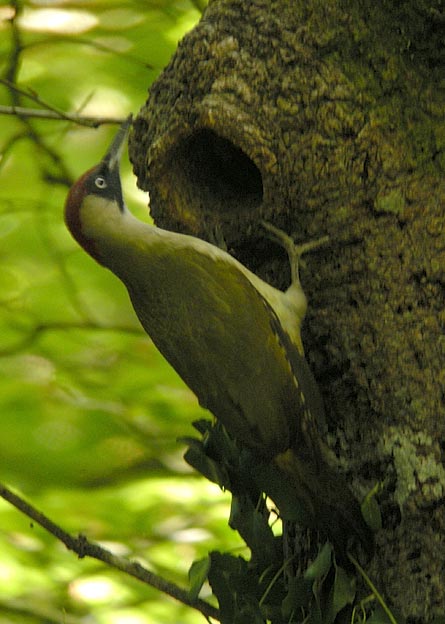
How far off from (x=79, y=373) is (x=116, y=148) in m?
1.27

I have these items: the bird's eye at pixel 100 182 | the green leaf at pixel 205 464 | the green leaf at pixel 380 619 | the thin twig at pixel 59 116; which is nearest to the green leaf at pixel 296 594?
the green leaf at pixel 380 619

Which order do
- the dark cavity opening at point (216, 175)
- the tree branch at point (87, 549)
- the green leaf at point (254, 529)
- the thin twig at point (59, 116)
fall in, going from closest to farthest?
the tree branch at point (87, 549) < the green leaf at point (254, 529) < the dark cavity opening at point (216, 175) < the thin twig at point (59, 116)

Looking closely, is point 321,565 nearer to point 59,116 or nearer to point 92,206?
point 92,206

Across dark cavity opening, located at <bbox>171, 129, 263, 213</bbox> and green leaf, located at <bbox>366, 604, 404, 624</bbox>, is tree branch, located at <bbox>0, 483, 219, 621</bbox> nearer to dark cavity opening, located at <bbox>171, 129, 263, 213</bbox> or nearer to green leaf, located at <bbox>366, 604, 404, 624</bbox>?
green leaf, located at <bbox>366, 604, 404, 624</bbox>

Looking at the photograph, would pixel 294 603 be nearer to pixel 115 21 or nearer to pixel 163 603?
pixel 163 603

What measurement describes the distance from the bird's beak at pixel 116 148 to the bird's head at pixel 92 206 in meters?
0.02

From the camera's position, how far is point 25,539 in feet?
9.90

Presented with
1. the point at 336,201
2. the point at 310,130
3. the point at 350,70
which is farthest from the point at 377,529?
the point at 350,70

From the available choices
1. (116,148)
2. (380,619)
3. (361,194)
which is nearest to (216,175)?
(116,148)

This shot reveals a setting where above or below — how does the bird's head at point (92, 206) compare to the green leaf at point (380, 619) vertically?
above

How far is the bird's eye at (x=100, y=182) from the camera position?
6.30ft

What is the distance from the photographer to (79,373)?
121 inches

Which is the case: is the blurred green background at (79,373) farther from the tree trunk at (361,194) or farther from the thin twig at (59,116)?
the tree trunk at (361,194)

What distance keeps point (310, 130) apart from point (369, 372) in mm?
479
